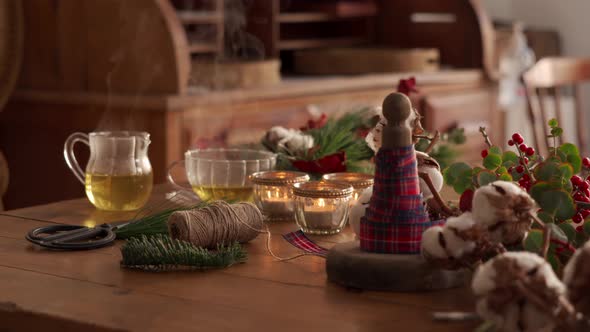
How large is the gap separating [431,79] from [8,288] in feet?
7.30

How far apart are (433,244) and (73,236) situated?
1.47 feet

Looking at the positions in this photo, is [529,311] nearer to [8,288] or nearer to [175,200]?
[8,288]

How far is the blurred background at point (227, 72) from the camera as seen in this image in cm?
225

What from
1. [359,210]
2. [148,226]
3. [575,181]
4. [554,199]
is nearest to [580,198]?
[575,181]

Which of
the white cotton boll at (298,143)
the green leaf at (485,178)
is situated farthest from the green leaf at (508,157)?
the white cotton boll at (298,143)

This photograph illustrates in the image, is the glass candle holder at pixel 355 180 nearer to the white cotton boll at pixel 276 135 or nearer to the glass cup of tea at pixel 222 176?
the glass cup of tea at pixel 222 176

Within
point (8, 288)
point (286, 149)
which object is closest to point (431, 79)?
point (286, 149)

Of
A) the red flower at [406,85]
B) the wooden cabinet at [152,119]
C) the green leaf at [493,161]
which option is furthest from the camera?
the wooden cabinet at [152,119]

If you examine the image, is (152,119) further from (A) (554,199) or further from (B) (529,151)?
(A) (554,199)

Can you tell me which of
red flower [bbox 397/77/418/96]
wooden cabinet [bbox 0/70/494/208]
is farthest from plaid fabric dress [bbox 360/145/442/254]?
wooden cabinet [bbox 0/70/494/208]

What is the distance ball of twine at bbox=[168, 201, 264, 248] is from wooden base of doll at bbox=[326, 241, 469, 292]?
19 centimetres

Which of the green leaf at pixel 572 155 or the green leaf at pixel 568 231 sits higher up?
the green leaf at pixel 572 155

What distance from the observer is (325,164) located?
55.7 inches

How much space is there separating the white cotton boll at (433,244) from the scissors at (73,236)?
1.32 feet
